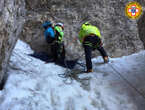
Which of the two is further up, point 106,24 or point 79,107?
point 106,24

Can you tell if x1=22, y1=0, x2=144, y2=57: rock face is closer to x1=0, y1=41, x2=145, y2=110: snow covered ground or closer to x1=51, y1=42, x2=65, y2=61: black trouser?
x1=51, y1=42, x2=65, y2=61: black trouser

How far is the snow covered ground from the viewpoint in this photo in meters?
2.52

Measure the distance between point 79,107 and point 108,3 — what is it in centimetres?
518

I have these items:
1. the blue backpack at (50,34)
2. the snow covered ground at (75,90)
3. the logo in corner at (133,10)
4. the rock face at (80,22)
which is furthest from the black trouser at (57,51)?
the logo in corner at (133,10)

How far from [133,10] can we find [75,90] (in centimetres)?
496

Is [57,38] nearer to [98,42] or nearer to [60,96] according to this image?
[98,42]

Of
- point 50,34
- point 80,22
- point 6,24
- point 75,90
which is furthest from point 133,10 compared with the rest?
point 6,24

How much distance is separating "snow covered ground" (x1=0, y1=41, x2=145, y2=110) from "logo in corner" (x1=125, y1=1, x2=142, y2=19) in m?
3.42

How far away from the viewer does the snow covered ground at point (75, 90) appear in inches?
99.1

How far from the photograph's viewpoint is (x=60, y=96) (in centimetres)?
283

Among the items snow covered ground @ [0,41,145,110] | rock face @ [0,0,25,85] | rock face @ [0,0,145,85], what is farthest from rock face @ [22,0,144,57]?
rock face @ [0,0,25,85]

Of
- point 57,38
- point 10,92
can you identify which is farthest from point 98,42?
point 10,92

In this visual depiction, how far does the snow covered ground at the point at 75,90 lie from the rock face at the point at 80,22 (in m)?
2.23

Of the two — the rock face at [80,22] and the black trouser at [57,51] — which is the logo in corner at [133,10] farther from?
the black trouser at [57,51]
